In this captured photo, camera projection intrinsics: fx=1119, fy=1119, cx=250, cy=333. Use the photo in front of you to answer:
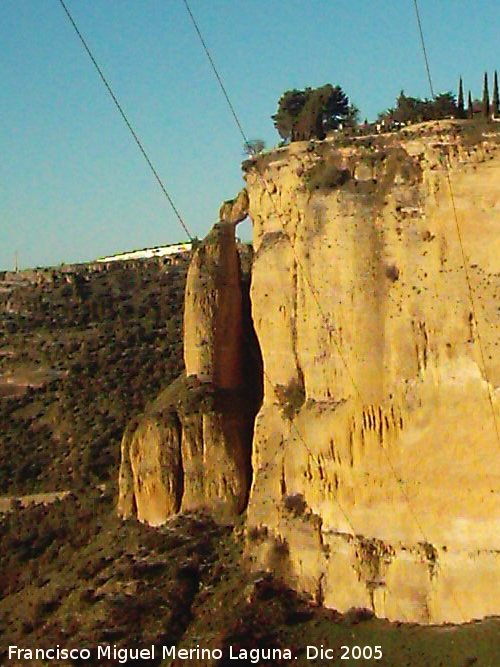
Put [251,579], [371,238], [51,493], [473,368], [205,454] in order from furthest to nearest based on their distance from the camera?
[51,493]
[205,454]
[251,579]
[371,238]
[473,368]

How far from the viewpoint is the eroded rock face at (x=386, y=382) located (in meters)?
27.2

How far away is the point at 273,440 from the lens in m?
32.8

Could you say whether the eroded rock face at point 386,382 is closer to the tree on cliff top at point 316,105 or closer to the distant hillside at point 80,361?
the tree on cliff top at point 316,105

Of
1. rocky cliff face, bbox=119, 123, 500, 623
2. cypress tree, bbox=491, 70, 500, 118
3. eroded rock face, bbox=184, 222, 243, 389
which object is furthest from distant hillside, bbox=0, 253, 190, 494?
cypress tree, bbox=491, 70, 500, 118

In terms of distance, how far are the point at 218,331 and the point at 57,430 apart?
20985 mm

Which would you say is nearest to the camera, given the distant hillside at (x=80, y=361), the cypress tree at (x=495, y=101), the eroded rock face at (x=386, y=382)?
the eroded rock face at (x=386, y=382)

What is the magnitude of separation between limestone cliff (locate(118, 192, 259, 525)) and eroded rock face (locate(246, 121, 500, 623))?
2.60 metres

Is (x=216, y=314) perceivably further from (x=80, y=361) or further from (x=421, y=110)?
(x=80, y=361)

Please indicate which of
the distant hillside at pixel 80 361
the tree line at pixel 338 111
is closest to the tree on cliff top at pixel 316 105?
the tree line at pixel 338 111

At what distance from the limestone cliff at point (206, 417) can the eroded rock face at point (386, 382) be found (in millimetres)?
2599

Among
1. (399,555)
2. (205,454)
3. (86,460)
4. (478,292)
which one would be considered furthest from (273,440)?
(86,460)

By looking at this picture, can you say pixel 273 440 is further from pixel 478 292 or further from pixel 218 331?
pixel 478 292

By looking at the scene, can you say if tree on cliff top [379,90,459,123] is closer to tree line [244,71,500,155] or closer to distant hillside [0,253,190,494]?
tree line [244,71,500,155]

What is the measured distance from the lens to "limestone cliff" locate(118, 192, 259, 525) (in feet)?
116
